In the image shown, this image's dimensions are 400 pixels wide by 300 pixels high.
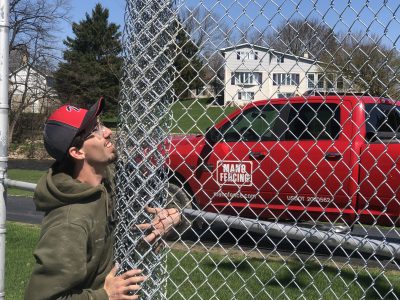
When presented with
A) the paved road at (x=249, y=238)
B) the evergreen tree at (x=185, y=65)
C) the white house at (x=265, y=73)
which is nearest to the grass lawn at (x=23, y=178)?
the paved road at (x=249, y=238)

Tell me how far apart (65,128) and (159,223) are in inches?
22.7

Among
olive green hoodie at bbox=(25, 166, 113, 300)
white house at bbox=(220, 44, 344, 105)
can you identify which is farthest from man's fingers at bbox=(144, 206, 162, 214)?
white house at bbox=(220, 44, 344, 105)

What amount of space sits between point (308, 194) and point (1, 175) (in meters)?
4.60

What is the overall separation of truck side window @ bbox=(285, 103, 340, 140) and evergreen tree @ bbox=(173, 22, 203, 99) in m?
0.61

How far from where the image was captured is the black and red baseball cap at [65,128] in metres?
2.36

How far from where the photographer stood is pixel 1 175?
284 centimetres

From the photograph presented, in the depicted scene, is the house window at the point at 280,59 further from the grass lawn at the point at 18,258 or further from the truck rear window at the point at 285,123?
the grass lawn at the point at 18,258

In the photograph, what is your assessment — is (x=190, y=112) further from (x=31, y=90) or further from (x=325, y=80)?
(x=31, y=90)

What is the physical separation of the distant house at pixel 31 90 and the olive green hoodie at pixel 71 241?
3697 centimetres

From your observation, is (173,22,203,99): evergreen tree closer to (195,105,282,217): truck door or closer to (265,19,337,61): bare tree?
(265,19,337,61): bare tree

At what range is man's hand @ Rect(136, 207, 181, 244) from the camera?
8.25 ft

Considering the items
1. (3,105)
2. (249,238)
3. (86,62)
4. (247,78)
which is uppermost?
(86,62)

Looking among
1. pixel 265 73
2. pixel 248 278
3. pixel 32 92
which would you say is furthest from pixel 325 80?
pixel 32 92

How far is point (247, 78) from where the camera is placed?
2.55 m
